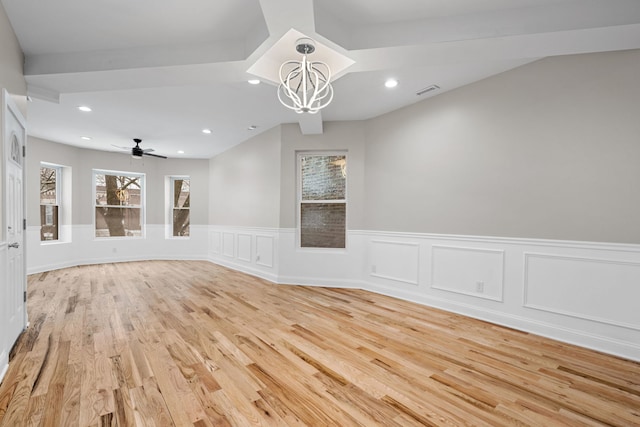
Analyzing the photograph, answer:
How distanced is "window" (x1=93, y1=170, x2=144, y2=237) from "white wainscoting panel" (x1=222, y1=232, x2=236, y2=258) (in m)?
2.47

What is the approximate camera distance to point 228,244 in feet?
21.2

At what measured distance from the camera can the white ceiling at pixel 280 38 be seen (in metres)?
2.14

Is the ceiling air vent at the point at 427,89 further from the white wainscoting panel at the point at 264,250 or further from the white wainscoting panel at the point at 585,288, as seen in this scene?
the white wainscoting panel at the point at 264,250

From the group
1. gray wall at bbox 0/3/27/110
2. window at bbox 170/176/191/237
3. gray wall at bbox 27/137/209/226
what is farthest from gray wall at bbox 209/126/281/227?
gray wall at bbox 0/3/27/110

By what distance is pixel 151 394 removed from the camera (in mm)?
1882

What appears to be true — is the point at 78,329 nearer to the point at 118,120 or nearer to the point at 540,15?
the point at 118,120

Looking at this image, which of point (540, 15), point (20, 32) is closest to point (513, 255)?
point (540, 15)

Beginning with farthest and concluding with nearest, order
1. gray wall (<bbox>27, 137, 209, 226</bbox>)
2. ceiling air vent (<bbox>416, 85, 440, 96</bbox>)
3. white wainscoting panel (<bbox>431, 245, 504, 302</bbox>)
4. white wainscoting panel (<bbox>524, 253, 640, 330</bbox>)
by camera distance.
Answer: gray wall (<bbox>27, 137, 209, 226</bbox>) < ceiling air vent (<bbox>416, 85, 440, 96</bbox>) < white wainscoting panel (<bbox>431, 245, 504, 302</bbox>) < white wainscoting panel (<bbox>524, 253, 640, 330</bbox>)

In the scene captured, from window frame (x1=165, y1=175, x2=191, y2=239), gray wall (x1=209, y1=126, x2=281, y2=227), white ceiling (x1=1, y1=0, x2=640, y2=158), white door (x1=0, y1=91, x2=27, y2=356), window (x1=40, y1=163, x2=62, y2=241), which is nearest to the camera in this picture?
white ceiling (x1=1, y1=0, x2=640, y2=158)

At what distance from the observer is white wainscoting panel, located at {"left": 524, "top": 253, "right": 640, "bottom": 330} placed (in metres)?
2.46

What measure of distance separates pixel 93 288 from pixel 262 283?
2.55 meters

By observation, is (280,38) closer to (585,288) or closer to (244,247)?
(585,288)

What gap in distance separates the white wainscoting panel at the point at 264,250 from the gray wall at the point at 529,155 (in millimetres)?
2236

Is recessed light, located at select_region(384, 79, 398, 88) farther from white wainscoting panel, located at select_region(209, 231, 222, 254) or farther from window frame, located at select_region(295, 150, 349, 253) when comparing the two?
white wainscoting panel, located at select_region(209, 231, 222, 254)
